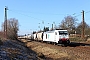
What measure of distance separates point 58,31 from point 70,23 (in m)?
70.4

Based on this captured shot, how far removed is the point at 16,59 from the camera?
15602mm

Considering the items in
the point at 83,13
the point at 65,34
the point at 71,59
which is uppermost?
the point at 83,13

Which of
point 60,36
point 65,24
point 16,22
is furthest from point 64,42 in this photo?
point 16,22

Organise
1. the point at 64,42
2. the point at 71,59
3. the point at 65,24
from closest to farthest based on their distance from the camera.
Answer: the point at 71,59, the point at 64,42, the point at 65,24

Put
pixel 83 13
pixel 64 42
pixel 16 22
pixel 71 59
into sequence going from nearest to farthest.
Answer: pixel 71 59 < pixel 64 42 < pixel 83 13 < pixel 16 22

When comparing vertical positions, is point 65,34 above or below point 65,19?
below

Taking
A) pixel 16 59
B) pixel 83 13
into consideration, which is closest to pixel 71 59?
pixel 16 59

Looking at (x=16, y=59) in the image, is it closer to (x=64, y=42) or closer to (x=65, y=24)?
(x=64, y=42)

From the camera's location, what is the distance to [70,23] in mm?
111125

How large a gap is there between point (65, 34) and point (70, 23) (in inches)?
2787

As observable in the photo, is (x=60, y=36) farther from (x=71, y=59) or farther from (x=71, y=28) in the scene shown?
(x=71, y=28)

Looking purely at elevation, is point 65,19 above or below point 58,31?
above

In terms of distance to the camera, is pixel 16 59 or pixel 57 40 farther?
pixel 57 40

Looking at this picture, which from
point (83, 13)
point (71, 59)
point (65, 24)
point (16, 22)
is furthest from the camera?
point (16, 22)
